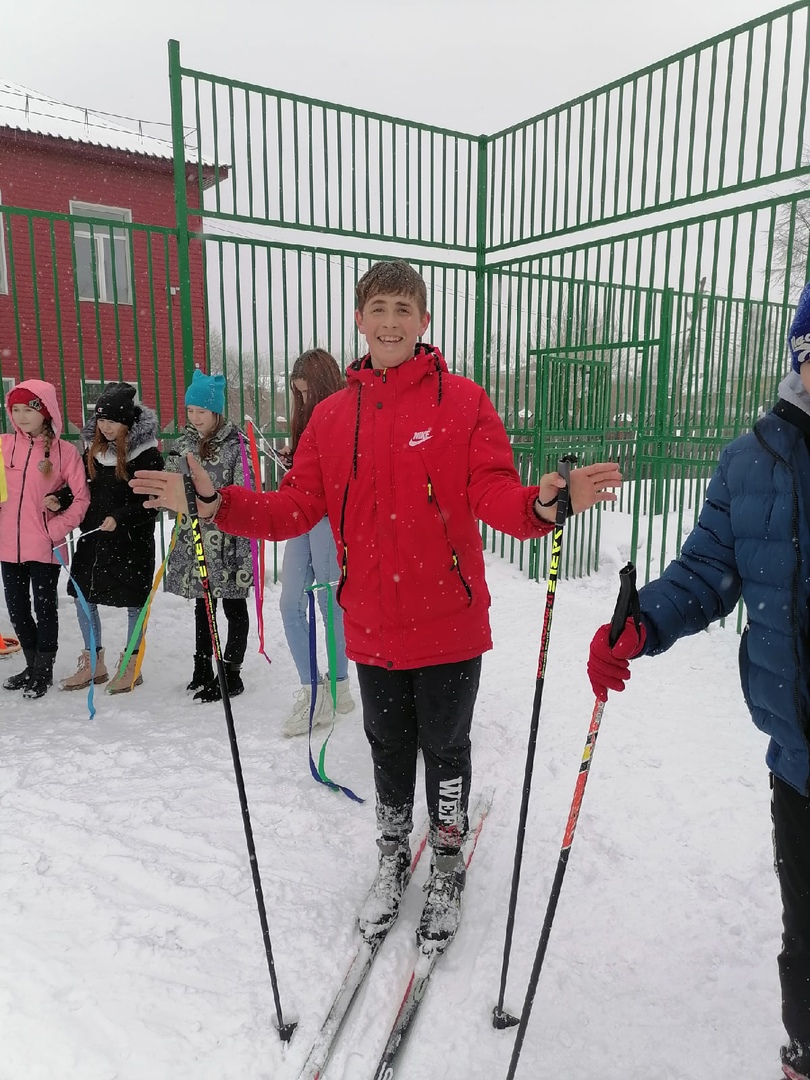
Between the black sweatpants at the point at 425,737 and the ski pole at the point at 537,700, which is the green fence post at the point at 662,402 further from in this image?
the ski pole at the point at 537,700

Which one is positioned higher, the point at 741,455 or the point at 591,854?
the point at 741,455

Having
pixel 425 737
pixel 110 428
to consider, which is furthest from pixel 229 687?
pixel 425 737

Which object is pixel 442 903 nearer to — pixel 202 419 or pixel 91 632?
pixel 202 419

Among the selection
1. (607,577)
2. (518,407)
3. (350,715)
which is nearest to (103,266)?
(518,407)

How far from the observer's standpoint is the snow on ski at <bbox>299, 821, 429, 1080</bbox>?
5.66 ft

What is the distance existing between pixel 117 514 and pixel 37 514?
51 centimetres

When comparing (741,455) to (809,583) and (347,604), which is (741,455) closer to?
(809,583)

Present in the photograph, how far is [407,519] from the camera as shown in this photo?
2033mm

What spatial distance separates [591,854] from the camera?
2635 mm

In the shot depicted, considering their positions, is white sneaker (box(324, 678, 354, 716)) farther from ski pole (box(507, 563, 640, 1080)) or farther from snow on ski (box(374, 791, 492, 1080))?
ski pole (box(507, 563, 640, 1080))

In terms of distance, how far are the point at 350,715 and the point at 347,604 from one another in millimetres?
1869

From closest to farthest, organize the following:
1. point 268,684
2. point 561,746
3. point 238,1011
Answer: point 238,1011, point 561,746, point 268,684

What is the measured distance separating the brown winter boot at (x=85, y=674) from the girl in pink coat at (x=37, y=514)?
0.39 feet

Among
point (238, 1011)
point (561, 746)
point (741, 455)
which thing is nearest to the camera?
point (741, 455)
